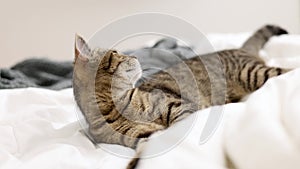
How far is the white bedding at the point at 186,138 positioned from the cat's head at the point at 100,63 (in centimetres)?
12

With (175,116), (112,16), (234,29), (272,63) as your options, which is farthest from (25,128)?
(234,29)

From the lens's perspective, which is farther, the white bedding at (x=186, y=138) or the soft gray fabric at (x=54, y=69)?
the soft gray fabric at (x=54, y=69)

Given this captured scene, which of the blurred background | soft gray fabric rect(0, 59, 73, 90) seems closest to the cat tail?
soft gray fabric rect(0, 59, 73, 90)

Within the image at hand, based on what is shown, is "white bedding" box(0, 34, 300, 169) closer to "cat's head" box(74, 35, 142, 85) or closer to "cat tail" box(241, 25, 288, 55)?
"cat's head" box(74, 35, 142, 85)

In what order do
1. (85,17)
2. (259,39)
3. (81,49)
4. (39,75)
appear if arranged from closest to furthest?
(81,49), (39,75), (259,39), (85,17)

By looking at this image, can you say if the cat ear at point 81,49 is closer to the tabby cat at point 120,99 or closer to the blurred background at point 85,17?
the tabby cat at point 120,99

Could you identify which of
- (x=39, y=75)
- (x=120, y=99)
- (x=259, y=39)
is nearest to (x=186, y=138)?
(x=120, y=99)

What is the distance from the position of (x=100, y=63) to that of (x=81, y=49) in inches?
2.2

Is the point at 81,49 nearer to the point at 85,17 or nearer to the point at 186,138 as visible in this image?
the point at 186,138

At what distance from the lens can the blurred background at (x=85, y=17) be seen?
2078 mm

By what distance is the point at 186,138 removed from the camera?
62 cm

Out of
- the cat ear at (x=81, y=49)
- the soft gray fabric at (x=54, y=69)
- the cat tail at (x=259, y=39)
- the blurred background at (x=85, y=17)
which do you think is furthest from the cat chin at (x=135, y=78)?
the blurred background at (x=85, y=17)

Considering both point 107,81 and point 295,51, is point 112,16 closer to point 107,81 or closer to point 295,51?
point 295,51

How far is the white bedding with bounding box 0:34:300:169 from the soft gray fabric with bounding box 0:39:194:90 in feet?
0.81
